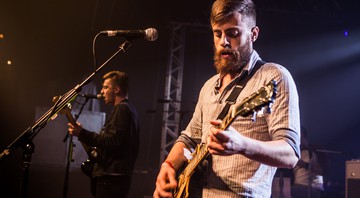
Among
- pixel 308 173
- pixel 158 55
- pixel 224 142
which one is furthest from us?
pixel 158 55

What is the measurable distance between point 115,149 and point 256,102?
3.47m

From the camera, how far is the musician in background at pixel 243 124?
2049 millimetres

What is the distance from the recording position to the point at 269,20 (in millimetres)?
10688

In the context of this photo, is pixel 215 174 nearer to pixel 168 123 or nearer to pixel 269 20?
pixel 168 123

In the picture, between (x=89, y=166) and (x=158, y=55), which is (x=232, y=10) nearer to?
(x=89, y=166)

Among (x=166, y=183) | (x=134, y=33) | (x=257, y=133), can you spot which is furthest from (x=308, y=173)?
(x=257, y=133)

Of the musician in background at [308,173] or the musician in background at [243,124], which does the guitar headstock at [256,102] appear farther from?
the musician in background at [308,173]

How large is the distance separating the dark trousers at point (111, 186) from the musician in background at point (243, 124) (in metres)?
2.38

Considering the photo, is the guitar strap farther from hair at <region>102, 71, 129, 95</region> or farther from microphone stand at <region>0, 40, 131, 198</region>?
hair at <region>102, 71, 129, 95</region>

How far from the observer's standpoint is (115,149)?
5.12 m

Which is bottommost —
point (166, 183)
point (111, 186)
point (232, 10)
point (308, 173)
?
point (111, 186)

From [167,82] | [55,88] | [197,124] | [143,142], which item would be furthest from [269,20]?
[197,124]

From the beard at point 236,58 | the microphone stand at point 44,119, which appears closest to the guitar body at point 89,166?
the microphone stand at point 44,119

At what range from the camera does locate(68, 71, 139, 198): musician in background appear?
197 inches
